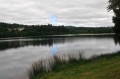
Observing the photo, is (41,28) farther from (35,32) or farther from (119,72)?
(119,72)

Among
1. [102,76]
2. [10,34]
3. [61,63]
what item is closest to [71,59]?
[61,63]

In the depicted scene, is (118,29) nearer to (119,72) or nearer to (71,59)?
(71,59)

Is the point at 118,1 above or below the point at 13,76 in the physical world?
above

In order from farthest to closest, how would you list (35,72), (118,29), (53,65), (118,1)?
(118,29) < (53,65) < (35,72) < (118,1)

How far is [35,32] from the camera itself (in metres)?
155

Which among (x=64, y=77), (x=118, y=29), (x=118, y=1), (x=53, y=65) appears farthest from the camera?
(x=118, y=29)

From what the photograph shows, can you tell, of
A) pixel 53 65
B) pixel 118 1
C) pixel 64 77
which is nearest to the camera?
pixel 118 1

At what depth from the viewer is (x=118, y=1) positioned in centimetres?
1511

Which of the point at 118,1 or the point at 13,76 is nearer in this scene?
the point at 118,1

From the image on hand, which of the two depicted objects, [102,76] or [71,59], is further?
[71,59]

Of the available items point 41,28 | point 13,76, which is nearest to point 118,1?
point 13,76

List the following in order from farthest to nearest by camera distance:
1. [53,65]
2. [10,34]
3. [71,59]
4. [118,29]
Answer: [10,34]
[118,29]
[71,59]
[53,65]

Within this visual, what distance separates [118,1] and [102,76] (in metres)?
4.91

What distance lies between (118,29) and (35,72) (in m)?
53.6
